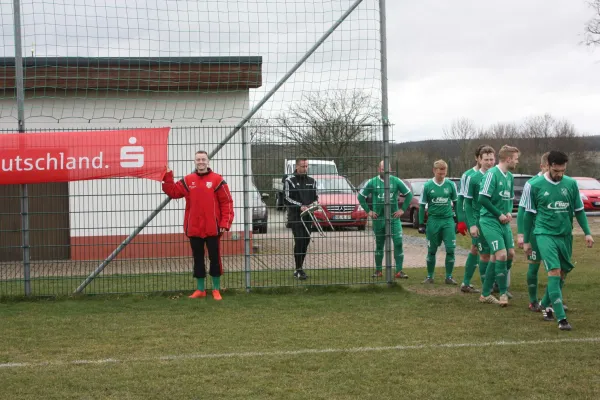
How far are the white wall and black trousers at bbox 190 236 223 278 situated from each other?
571 millimetres

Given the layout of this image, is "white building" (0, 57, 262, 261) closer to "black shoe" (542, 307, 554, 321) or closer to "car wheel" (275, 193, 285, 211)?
"car wheel" (275, 193, 285, 211)

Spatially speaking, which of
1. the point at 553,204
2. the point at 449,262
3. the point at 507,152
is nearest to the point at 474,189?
the point at 507,152

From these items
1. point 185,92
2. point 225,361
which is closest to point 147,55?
point 185,92

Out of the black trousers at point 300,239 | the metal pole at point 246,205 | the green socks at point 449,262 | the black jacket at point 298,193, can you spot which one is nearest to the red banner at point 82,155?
the metal pole at point 246,205

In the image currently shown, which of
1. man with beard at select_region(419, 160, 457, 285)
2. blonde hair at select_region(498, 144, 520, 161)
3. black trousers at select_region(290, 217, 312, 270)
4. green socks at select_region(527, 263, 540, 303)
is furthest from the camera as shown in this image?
man with beard at select_region(419, 160, 457, 285)

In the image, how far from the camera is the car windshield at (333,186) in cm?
1032

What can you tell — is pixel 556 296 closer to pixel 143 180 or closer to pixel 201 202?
pixel 201 202

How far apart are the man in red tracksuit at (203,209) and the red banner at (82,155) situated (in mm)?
356

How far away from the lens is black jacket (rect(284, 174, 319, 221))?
10.4m

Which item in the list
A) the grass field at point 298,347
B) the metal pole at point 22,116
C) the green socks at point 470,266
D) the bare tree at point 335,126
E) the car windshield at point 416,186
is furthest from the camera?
the car windshield at point 416,186

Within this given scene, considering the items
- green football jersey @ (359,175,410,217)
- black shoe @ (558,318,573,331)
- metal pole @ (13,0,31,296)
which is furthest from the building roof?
black shoe @ (558,318,573,331)

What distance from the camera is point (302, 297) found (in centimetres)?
982

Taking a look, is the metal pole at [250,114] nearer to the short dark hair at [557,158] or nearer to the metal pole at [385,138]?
the metal pole at [385,138]

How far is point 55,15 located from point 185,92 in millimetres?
2197
